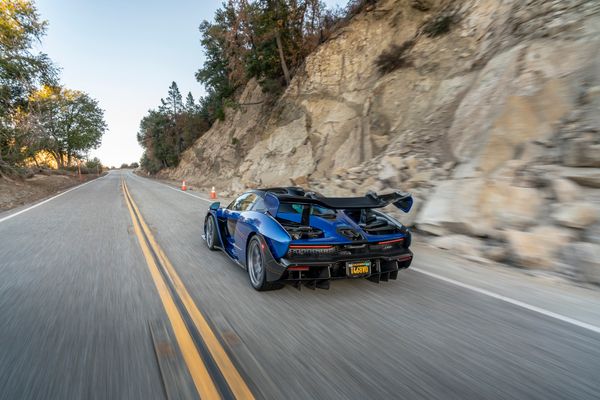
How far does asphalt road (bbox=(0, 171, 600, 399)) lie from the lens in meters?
2.30

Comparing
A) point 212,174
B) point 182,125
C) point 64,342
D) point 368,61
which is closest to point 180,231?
point 64,342

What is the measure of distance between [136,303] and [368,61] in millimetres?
17510

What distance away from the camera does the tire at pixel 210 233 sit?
5.92m

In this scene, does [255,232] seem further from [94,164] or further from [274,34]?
[94,164]

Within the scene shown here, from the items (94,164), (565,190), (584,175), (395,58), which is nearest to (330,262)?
(565,190)

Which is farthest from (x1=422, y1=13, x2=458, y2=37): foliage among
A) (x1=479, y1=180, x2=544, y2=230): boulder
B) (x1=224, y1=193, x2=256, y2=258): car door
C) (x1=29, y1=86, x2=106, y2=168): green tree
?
(x1=29, y1=86, x2=106, y2=168): green tree

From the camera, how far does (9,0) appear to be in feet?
57.7

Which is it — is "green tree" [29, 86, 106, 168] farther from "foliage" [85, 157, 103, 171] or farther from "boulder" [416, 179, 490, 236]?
"boulder" [416, 179, 490, 236]

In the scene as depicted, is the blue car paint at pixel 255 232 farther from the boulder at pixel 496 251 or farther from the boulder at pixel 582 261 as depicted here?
the boulder at pixel 582 261

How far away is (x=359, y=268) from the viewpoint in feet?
12.3

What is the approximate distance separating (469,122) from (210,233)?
759 centimetres

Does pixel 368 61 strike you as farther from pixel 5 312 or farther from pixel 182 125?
pixel 182 125

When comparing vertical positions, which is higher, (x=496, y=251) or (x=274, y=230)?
(x=274, y=230)

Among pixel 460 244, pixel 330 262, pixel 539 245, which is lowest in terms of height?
pixel 460 244
